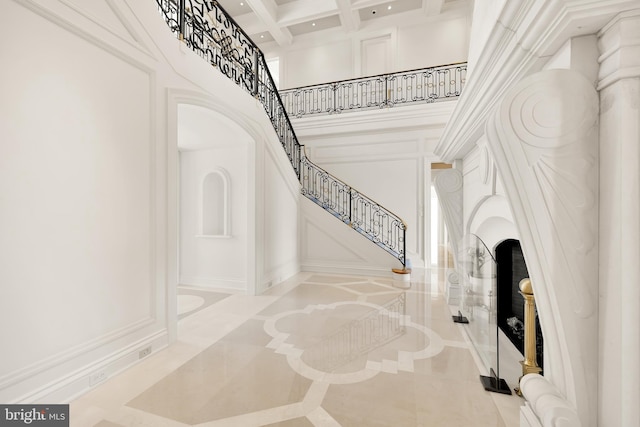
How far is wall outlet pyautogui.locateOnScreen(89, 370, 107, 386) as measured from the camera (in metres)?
2.11

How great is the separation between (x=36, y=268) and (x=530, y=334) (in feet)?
11.3

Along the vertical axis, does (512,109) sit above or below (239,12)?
below

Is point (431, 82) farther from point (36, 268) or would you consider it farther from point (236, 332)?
point (36, 268)

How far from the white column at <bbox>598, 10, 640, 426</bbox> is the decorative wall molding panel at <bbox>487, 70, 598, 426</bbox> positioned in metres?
0.03

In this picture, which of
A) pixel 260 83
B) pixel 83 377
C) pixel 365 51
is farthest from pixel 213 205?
pixel 365 51

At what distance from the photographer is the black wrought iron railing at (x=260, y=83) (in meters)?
3.55

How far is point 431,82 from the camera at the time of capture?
27.3ft

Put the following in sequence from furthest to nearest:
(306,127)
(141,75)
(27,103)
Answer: (306,127), (141,75), (27,103)

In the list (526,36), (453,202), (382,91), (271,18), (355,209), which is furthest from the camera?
(271,18)

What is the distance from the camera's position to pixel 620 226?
2.97ft

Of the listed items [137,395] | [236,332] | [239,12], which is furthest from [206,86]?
[239,12]

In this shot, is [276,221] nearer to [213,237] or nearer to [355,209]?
[213,237]

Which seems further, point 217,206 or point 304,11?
point 304,11

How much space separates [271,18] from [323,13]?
1.63m
